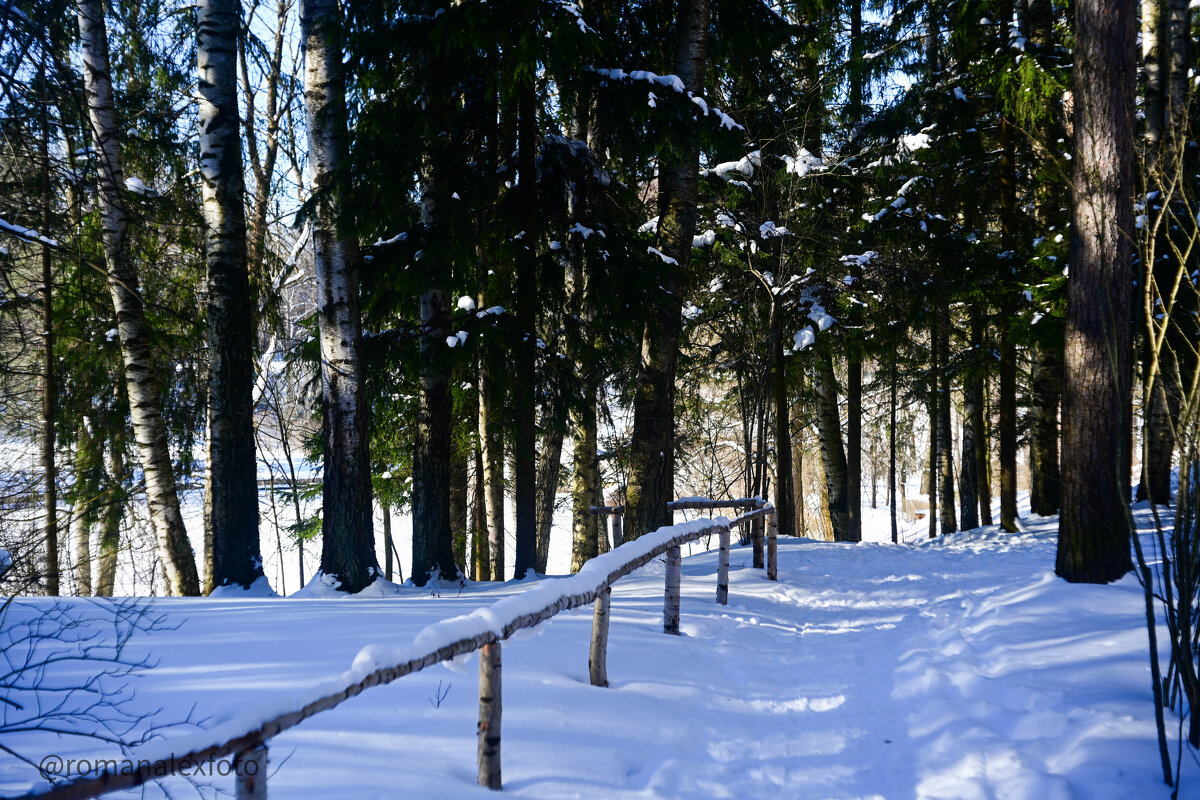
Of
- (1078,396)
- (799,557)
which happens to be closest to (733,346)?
(799,557)

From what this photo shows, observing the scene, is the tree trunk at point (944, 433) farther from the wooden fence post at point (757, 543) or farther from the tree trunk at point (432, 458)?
the tree trunk at point (432, 458)

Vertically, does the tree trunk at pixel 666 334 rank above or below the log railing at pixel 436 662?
above

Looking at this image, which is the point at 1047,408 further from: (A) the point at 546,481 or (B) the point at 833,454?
(A) the point at 546,481

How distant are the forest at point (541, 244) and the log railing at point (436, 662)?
2181 millimetres

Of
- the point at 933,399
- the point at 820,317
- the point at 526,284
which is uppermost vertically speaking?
the point at 820,317

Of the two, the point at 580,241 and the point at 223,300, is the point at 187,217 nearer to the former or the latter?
the point at 223,300

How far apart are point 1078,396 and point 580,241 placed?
5.88 metres

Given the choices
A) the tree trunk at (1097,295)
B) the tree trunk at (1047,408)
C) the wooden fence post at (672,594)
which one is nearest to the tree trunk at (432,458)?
the wooden fence post at (672,594)

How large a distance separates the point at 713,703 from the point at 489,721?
231cm

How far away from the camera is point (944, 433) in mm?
19531

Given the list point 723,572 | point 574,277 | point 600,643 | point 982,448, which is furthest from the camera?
point 982,448

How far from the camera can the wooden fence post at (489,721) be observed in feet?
11.0

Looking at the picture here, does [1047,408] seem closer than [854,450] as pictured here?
Yes

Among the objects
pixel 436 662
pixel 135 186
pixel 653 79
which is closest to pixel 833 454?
pixel 653 79
